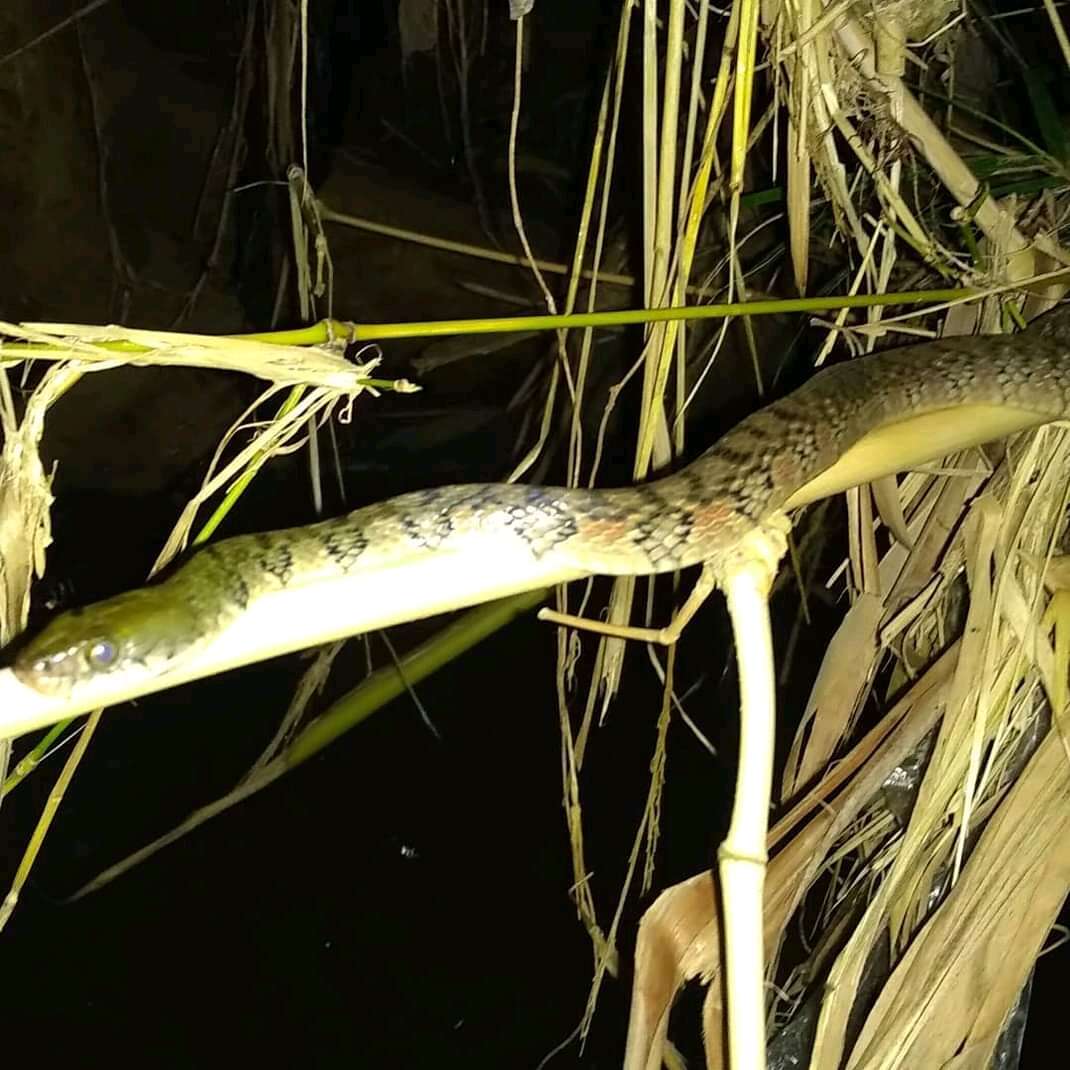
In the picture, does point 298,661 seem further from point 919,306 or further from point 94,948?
point 919,306

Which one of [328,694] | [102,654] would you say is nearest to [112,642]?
[102,654]

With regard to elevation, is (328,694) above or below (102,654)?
below

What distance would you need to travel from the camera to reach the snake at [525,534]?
729 mm

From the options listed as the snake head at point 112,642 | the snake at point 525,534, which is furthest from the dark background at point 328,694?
the snake head at point 112,642

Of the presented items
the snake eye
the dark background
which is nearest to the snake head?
the snake eye

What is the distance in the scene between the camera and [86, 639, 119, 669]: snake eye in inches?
30.9

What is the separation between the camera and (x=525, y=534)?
0.86 m

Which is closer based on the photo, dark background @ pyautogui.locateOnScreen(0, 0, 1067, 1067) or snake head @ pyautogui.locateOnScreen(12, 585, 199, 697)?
snake head @ pyautogui.locateOnScreen(12, 585, 199, 697)

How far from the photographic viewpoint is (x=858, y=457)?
90 cm

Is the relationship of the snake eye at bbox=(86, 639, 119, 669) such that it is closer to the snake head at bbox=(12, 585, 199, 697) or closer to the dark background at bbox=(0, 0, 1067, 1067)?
the snake head at bbox=(12, 585, 199, 697)

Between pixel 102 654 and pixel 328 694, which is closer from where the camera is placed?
pixel 102 654

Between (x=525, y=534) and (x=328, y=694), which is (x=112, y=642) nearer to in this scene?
(x=525, y=534)

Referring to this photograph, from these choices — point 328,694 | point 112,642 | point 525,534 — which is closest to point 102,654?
point 112,642

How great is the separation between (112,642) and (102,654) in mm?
23
